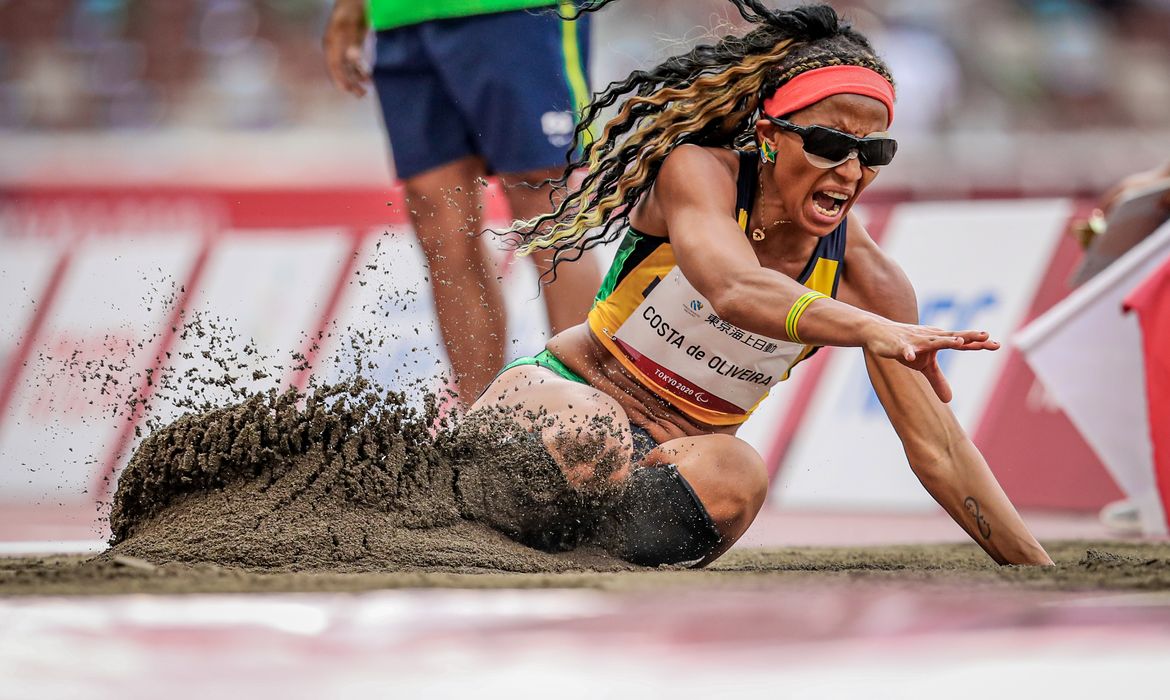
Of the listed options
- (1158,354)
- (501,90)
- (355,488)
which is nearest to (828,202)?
(355,488)

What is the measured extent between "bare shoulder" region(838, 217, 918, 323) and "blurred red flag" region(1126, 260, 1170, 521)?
202 centimetres

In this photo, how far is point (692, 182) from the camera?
3.40 metres

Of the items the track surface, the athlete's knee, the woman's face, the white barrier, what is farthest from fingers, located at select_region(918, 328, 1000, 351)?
the white barrier

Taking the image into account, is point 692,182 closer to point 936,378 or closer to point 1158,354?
point 936,378

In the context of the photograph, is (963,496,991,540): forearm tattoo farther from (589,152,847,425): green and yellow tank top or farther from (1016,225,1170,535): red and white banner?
(1016,225,1170,535): red and white banner

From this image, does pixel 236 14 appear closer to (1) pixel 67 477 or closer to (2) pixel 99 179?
(2) pixel 99 179

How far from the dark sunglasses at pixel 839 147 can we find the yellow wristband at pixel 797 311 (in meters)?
0.48

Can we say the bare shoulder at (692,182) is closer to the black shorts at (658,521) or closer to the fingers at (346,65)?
the black shorts at (658,521)

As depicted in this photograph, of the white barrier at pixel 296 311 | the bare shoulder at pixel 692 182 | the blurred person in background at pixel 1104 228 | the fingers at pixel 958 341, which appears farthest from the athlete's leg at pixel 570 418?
the white barrier at pixel 296 311

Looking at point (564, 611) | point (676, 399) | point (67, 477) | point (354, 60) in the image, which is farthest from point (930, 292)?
point (564, 611)

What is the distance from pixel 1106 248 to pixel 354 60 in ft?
11.2

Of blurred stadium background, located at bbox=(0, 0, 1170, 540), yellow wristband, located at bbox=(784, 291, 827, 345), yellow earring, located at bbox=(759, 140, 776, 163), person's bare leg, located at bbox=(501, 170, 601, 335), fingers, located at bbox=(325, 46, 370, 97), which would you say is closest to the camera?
yellow wristband, located at bbox=(784, 291, 827, 345)

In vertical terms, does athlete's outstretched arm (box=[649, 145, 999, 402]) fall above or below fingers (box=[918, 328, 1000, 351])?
above

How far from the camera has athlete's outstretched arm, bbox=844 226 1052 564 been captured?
11.8 feet
